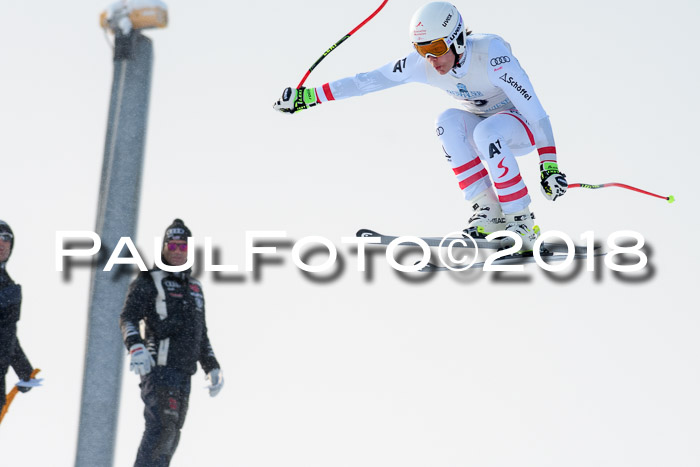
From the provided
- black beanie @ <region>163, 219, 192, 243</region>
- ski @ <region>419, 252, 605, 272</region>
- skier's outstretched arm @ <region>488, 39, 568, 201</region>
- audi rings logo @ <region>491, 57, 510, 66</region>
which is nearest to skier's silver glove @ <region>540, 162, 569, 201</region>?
skier's outstretched arm @ <region>488, 39, 568, 201</region>

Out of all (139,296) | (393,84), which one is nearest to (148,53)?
(393,84)

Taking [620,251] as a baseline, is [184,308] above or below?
below

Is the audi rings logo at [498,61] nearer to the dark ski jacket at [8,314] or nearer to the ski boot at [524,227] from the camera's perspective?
the ski boot at [524,227]

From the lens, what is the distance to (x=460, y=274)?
932 centimetres

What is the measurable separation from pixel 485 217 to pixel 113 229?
3326 millimetres

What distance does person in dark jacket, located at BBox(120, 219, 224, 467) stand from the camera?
767 centimetres

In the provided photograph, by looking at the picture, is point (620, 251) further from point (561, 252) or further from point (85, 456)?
point (85, 456)

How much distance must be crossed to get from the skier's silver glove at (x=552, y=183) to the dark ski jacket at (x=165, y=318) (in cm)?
287

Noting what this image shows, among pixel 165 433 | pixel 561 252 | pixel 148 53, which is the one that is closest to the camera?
pixel 165 433

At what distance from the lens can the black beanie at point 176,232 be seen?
26.1 feet

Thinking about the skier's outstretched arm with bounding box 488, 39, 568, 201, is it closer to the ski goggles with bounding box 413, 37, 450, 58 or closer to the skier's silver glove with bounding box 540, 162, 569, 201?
the skier's silver glove with bounding box 540, 162, 569, 201

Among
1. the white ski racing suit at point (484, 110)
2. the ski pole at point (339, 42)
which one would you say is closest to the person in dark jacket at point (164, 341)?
the ski pole at point (339, 42)

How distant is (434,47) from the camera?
8.55 metres

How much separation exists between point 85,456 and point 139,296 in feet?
6.55
